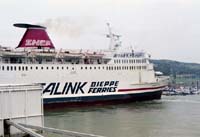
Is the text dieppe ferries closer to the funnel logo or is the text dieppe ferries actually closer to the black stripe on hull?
the black stripe on hull

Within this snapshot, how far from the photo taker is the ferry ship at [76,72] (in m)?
25.3

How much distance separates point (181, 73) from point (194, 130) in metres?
83.8

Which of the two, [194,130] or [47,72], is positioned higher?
[47,72]

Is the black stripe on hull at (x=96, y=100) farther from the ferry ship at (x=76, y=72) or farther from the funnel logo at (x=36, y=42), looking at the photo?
the funnel logo at (x=36, y=42)

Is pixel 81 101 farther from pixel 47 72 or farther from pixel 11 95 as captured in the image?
pixel 11 95

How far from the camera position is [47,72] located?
2581 centimetres

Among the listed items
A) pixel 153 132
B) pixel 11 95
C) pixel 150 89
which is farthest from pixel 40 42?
pixel 11 95

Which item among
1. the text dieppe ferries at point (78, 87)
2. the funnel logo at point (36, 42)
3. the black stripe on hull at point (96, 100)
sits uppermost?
the funnel logo at point (36, 42)

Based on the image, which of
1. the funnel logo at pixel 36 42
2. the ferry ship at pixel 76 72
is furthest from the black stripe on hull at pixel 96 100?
the funnel logo at pixel 36 42

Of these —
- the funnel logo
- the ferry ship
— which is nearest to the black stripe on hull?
the ferry ship

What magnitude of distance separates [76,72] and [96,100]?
95.6 inches

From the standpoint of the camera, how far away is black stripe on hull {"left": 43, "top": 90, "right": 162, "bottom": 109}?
25.5 metres

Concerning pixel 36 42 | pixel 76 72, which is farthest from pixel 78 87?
pixel 36 42

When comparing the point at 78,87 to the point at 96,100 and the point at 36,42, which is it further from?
the point at 36,42
